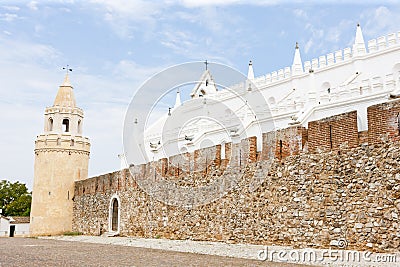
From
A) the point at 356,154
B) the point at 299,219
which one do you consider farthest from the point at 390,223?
the point at 299,219

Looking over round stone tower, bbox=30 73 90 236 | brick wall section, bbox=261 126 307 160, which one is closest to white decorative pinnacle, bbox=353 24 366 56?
round stone tower, bbox=30 73 90 236

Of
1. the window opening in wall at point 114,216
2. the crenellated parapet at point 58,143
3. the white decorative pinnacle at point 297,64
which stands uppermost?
the white decorative pinnacle at point 297,64

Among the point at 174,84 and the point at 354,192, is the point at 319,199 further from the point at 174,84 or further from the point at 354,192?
the point at 174,84

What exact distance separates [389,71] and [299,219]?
2027 centimetres

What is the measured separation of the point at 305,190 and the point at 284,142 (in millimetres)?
1321

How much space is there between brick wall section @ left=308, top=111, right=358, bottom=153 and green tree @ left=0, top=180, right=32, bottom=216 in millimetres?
35544

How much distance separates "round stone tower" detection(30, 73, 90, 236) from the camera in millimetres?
23422

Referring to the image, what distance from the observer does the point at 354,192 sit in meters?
8.44

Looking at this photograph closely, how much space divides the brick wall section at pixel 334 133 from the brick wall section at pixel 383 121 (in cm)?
35

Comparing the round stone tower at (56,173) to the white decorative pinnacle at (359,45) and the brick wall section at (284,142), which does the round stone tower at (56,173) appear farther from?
the white decorative pinnacle at (359,45)

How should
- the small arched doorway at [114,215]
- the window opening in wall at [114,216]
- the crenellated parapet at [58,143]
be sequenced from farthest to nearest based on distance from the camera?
the crenellated parapet at [58,143], the window opening in wall at [114,216], the small arched doorway at [114,215]

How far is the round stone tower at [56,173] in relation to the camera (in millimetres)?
23422

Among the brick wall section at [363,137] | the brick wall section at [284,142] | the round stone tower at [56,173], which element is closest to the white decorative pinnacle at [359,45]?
the round stone tower at [56,173]

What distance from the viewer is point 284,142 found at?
33.9ft
